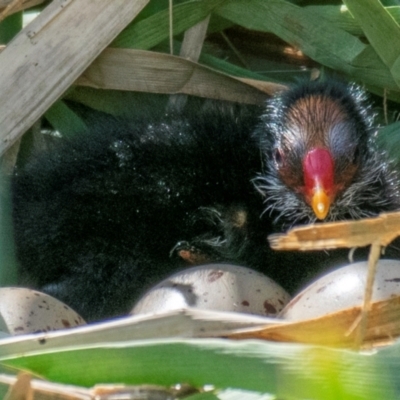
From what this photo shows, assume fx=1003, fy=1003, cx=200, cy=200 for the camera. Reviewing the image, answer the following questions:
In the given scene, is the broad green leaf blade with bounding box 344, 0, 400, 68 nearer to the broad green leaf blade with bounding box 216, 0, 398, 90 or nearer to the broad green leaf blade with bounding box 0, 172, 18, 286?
the broad green leaf blade with bounding box 216, 0, 398, 90

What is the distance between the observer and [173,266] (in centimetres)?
308

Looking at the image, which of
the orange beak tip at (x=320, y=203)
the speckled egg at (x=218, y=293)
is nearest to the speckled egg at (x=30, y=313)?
the speckled egg at (x=218, y=293)

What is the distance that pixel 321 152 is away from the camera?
298cm

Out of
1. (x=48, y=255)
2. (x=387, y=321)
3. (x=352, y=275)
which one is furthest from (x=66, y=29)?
(x=387, y=321)

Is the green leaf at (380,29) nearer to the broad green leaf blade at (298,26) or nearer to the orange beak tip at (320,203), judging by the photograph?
the broad green leaf blade at (298,26)

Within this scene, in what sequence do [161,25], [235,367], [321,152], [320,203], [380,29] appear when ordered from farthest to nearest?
[161,25], [380,29], [321,152], [320,203], [235,367]

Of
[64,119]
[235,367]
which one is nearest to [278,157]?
[64,119]

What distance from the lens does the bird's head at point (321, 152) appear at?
306 centimetres

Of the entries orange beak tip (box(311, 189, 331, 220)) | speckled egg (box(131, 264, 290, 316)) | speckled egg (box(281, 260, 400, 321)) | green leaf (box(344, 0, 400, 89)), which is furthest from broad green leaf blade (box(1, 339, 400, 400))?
green leaf (box(344, 0, 400, 89))

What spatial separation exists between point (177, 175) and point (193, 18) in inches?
22.2

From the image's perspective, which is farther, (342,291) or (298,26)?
(298,26)

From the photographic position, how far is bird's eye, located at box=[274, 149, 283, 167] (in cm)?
318

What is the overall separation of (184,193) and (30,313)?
96cm

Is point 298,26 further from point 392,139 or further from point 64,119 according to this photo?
point 64,119
